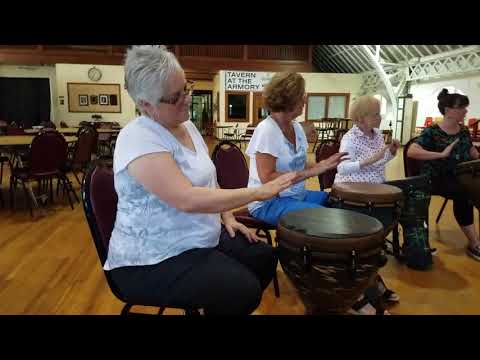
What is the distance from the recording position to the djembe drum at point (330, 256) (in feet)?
4.10

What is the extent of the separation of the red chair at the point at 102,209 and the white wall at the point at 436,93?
10.9 meters

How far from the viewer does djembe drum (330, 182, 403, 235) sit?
1789 millimetres

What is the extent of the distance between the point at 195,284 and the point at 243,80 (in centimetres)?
1345

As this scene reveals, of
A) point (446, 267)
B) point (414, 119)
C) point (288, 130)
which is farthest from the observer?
point (414, 119)

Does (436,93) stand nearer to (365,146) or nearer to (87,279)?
(365,146)

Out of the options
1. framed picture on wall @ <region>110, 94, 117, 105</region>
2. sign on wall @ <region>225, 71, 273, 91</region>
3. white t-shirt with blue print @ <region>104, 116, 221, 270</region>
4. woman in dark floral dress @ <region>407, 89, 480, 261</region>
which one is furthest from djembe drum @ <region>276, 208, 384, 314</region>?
sign on wall @ <region>225, 71, 273, 91</region>

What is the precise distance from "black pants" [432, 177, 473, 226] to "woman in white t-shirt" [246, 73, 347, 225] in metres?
1.36

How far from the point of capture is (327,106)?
48.0ft

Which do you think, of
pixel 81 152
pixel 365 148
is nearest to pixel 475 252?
pixel 365 148

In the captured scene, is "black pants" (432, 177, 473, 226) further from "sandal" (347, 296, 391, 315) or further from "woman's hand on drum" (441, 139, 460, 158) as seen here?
"sandal" (347, 296, 391, 315)
